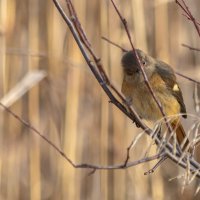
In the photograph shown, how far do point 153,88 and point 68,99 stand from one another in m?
0.51

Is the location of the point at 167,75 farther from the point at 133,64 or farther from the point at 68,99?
the point at 68,99

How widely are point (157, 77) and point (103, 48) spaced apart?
47 cm

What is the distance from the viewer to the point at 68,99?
2230 mm

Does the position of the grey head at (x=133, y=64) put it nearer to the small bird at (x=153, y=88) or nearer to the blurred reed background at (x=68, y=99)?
the small bird at (x=153, y=88)

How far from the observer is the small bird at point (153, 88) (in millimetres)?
1745

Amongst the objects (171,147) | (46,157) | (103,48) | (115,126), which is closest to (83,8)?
(103,48)

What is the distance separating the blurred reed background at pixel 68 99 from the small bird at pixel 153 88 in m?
0.42

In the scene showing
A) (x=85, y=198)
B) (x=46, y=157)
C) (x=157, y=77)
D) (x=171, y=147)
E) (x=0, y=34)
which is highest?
(x=0, y=34)

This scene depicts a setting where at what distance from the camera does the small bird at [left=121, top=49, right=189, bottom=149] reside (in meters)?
1.75

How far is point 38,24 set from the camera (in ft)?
7.36

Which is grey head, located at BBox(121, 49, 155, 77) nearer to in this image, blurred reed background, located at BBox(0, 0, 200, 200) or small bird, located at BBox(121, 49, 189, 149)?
small bird, located at BBox(121, 49, 189, 149)

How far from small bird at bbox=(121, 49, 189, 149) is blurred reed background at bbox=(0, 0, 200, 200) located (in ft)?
1.37

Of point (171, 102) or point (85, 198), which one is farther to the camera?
point (85, 198)

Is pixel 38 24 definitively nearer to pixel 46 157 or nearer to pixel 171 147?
pixel 46 157
